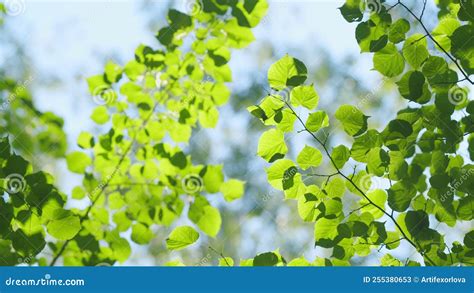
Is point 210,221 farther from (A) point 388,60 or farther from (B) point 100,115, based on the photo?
(A) point 388,60

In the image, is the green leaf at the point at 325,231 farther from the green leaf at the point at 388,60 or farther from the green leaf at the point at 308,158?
the green leaf at the point at 388,60

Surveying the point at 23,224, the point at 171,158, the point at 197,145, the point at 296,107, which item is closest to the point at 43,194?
the point at 23,224

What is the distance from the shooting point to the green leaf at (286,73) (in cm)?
82

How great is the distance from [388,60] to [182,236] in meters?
0.46

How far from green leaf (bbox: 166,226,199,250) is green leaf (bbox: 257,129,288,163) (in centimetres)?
18

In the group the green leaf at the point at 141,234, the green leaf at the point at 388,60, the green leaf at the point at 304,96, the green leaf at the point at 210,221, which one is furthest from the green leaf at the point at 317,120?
the green leaf at the point at 141,234

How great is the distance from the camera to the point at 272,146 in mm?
838

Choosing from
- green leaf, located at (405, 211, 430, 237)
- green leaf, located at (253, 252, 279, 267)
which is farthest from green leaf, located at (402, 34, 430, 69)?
green leaf, located at (253, 252, 279, 267)

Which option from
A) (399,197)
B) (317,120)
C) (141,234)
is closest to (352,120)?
(317,120)

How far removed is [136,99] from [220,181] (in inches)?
12.1

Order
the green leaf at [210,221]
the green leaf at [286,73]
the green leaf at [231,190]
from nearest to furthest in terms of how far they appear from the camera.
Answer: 1. the green leaf at [286,73]
2. the green leaf at [210,221]
3. the green leaf at [231,190]

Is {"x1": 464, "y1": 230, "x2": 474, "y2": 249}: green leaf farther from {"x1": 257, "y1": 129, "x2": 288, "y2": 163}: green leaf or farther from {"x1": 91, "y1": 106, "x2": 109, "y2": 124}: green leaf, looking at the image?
{"x1": 91, "y1": 106, "x2": 109, "y2": 124}: green leaf

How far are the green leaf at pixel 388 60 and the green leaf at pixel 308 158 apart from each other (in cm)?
18

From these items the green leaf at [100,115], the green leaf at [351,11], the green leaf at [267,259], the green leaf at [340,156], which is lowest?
the green leaf at [267,259]
